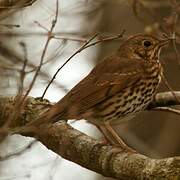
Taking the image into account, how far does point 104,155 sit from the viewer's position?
4.61 meters

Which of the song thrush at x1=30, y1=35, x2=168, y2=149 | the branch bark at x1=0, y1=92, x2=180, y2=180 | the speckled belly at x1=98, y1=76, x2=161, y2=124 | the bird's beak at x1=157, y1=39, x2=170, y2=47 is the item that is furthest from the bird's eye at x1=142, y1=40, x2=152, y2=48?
the branch bark at x1=0, y1=92, x2=180, y2=180

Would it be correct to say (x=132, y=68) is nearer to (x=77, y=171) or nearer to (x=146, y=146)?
(x=146, y=146)

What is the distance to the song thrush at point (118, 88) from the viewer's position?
5.27 meters

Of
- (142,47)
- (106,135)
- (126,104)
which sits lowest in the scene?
(106,135)

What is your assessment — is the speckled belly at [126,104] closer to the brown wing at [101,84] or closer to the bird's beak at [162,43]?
the brown wing at [101,84]

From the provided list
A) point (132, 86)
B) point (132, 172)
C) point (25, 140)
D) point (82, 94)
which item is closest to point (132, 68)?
point (132, 86)

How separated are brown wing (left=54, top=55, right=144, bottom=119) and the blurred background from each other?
268 mm

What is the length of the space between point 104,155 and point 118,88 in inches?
40.3

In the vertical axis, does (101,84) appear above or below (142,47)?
below

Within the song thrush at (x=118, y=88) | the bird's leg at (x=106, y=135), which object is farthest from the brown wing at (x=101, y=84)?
the bird's leg at (x=106, y=135)

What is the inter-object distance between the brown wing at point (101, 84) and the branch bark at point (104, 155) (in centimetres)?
17

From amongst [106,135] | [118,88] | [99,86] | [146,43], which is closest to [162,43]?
[146,43]

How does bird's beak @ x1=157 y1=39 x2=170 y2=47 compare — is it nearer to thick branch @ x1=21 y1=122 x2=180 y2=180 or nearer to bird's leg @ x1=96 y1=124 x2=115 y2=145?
bird's leg @ x1=96 y1=124 x2=115 y2=145

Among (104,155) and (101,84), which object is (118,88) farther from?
(104,155)
